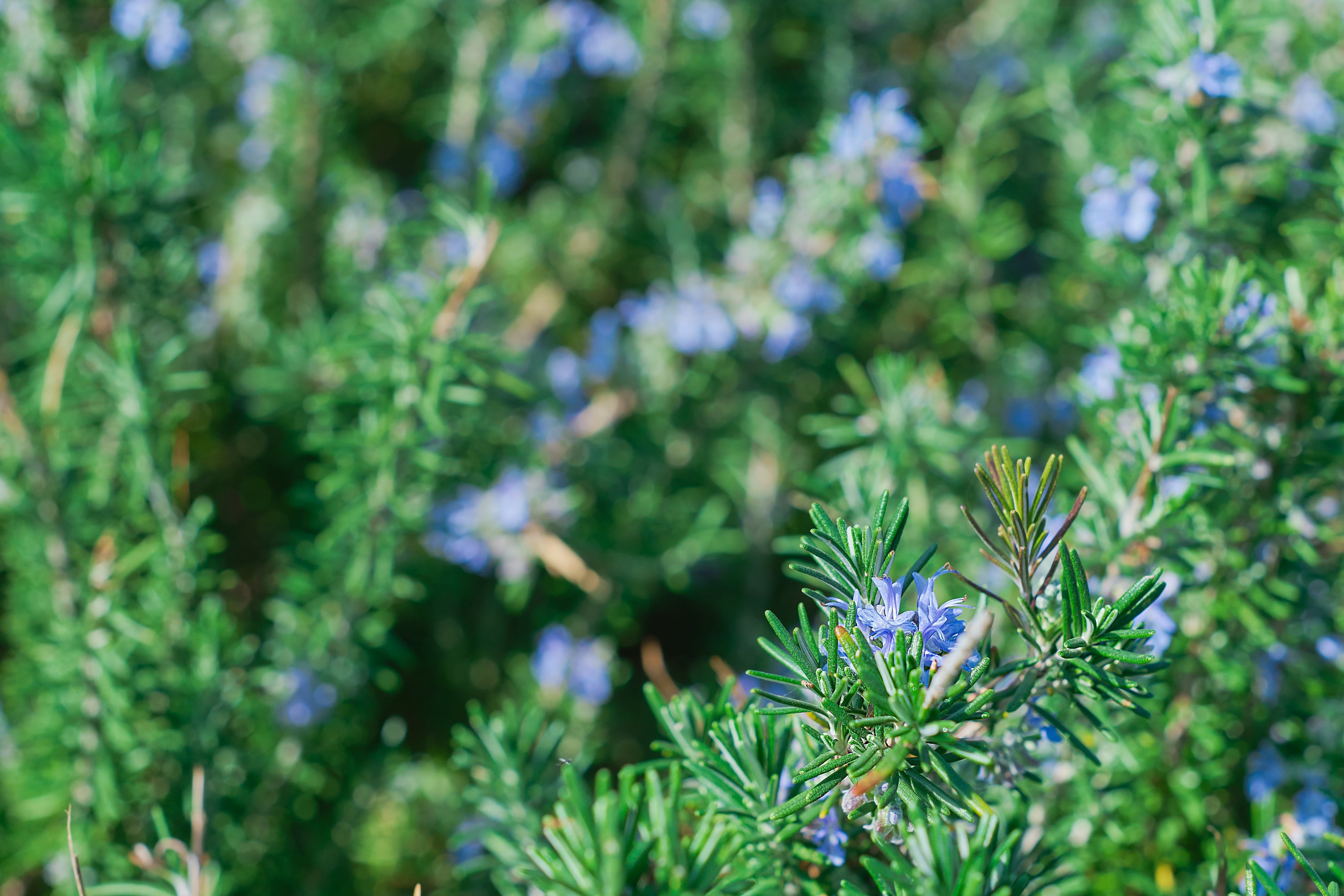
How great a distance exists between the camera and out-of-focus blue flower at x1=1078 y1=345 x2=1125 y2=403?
55.7 inches

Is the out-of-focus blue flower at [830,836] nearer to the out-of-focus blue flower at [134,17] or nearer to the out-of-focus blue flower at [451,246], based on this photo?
the out-of-focus blue flower at [451,246]

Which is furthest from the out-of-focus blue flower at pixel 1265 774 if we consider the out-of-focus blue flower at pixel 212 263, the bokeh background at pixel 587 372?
the out-of-focus blue flower at pixel 212 263

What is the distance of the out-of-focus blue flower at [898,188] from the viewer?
1.98 metres

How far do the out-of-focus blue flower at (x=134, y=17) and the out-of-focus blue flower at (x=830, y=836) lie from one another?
1.95 metres

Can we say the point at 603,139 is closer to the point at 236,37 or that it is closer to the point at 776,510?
the point at 236,37

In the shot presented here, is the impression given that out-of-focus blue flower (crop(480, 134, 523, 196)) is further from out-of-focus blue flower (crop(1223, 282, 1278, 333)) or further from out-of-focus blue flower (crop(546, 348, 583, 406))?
out-of-focus blue flower (crop(1223, 282, 1278, 333))

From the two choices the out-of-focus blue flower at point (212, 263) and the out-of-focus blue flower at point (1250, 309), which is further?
the out-of-focus blue flower at point (212, 263)

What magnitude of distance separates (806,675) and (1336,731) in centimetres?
118

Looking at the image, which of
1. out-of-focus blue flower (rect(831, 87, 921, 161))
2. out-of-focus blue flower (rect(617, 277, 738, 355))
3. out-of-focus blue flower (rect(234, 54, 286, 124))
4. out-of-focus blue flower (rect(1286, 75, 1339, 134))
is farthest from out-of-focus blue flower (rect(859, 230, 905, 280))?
out-of-focus blue flower (rect(234, 54, 286, 124))

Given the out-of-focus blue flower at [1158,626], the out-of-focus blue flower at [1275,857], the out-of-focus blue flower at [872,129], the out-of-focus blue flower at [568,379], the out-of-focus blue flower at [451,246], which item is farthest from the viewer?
the out-of-focus blue flower at [451,246]

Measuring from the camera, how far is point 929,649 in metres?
0.80

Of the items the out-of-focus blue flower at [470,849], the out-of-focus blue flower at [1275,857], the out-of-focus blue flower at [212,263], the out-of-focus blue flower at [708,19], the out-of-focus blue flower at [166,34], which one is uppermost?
the out-of-focus blue flower at [166,34]

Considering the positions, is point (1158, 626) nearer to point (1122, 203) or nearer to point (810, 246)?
point (1122, 203)

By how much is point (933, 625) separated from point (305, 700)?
4.49 ft
